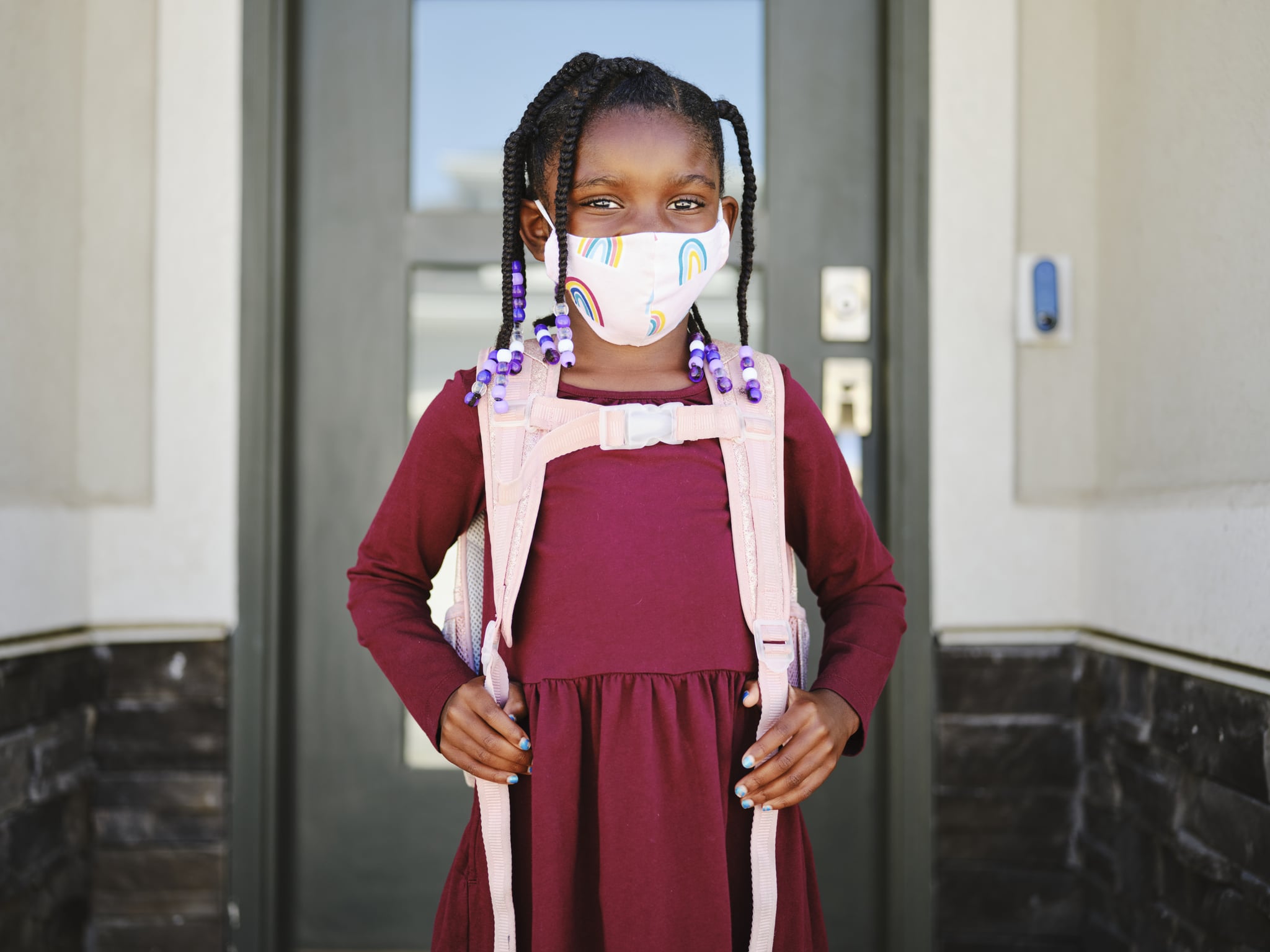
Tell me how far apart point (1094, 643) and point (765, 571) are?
4.03 ft

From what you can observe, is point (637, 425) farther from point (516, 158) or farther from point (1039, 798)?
point (1039, 798)

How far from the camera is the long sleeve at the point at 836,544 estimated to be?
1.27 meters

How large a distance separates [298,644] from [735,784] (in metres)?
1.38

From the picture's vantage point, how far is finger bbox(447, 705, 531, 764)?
1.13 meters

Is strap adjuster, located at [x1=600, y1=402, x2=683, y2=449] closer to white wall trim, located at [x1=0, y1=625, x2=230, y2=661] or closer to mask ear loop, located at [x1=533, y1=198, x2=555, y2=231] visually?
mask ear loop, located at [x1=533, y1=198, x2=555, y2=231]

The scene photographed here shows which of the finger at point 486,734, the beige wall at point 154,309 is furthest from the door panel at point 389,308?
the finger at point 486,734

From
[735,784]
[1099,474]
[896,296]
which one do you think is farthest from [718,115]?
[1099,474]

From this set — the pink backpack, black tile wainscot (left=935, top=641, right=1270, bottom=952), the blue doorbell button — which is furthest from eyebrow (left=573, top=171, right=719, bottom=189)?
black tile wainscot (left=935, top=641, right=1270, bottom=952)

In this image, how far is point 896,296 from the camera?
2.20 metres

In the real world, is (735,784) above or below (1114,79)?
below

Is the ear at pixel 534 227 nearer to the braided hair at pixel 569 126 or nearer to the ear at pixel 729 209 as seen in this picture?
the braided hair at pixel 569 126

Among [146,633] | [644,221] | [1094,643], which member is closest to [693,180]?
[644,221]

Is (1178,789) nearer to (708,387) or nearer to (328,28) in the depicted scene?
(708,387)

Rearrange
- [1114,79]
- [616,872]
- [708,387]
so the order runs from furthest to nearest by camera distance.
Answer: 1. [1114,79]
2. [708,387]
3. [616,872]
